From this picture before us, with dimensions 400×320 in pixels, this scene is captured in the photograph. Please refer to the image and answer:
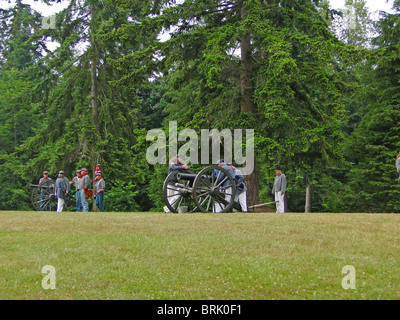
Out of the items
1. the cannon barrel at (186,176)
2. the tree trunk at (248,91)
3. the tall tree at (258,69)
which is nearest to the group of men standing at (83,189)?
the tall tree at (258,69)

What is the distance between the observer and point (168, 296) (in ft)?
20.4

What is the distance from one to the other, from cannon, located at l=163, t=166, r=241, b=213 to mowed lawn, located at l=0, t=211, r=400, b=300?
2114 millimetres

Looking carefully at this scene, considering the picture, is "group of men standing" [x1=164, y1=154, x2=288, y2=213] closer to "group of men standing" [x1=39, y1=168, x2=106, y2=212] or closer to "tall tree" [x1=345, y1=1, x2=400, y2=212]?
"group of men standing" [x1=39, y1=168, x2=106, y2=212]

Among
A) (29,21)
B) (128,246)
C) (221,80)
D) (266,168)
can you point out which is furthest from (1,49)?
(128,246)

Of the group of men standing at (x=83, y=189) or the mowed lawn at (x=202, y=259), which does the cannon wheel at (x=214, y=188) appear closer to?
the mowed lawn at (x=202, y=259)

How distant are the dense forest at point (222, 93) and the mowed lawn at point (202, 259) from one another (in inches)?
285

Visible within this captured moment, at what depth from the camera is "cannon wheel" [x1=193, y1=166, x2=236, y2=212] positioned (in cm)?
1283

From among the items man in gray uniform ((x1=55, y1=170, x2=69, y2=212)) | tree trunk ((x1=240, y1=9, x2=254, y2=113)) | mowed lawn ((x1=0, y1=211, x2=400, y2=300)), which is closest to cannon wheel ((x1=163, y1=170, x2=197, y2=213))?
mowed lawn ((x1=0, y1=211, x2=400, y2=300))

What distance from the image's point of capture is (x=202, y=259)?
7.62m

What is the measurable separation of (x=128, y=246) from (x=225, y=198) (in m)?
5.39

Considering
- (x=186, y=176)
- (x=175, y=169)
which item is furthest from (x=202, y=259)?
(x=175, y=169)

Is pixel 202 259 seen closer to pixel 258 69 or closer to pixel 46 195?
pixel 258 69

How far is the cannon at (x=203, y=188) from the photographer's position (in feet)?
42.2

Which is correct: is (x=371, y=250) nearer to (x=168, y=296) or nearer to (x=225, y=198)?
(x=168, y=296)
